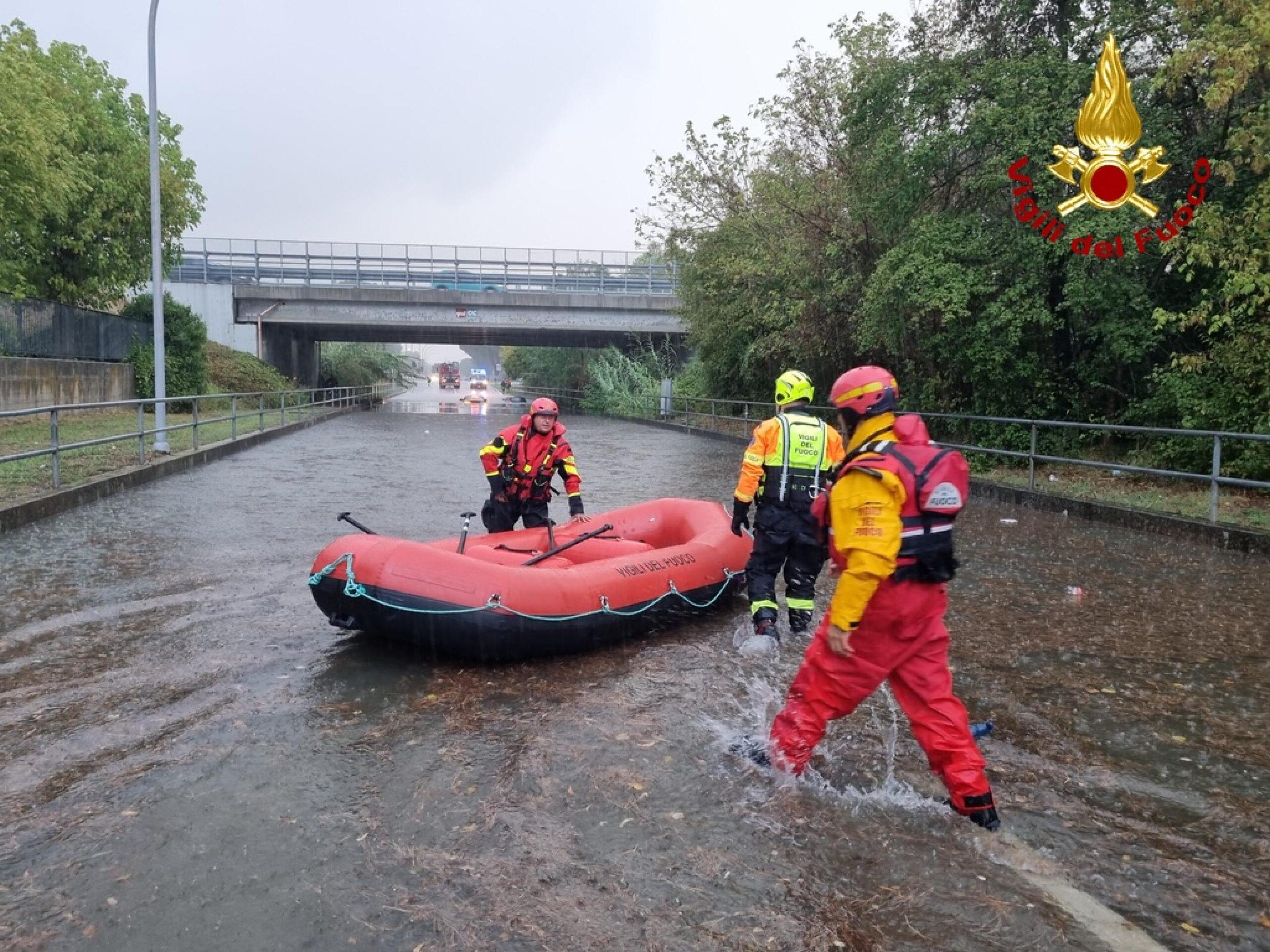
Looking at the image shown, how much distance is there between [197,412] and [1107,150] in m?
15.0

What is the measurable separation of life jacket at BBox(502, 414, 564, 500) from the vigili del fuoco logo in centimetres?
814

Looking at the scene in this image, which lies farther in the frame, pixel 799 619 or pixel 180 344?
pixel 180 344

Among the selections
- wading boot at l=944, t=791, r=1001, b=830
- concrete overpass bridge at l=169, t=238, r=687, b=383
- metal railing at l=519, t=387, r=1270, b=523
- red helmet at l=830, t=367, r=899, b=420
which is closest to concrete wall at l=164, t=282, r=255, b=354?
concrete overpass bridge at l=169, t=238, r=687, b=383

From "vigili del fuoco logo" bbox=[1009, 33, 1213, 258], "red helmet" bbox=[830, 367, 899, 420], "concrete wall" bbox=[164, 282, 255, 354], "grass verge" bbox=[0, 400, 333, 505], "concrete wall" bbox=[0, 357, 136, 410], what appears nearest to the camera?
"red helmet" bbox=[830, 367, 899, 420]

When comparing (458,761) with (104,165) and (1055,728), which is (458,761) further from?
(104,165)

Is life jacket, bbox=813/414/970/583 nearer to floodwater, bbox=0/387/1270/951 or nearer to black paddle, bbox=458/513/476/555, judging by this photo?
floodwater, bbox=0/387/1270/951

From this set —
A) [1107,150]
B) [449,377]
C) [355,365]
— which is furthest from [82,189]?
[449,377]

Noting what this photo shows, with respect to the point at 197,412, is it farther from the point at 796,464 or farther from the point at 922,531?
the point at 922,531

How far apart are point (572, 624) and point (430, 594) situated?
811 mm

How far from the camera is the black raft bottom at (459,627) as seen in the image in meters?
5.17

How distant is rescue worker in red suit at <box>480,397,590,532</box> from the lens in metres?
7.23

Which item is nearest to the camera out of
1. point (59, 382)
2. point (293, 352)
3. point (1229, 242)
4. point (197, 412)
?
point (1229, 242)

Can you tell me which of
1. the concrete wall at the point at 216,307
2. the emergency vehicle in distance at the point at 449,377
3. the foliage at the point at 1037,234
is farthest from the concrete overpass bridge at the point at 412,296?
the emergency vehicle in distance at the point at 449,377

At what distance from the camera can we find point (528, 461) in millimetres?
7281
